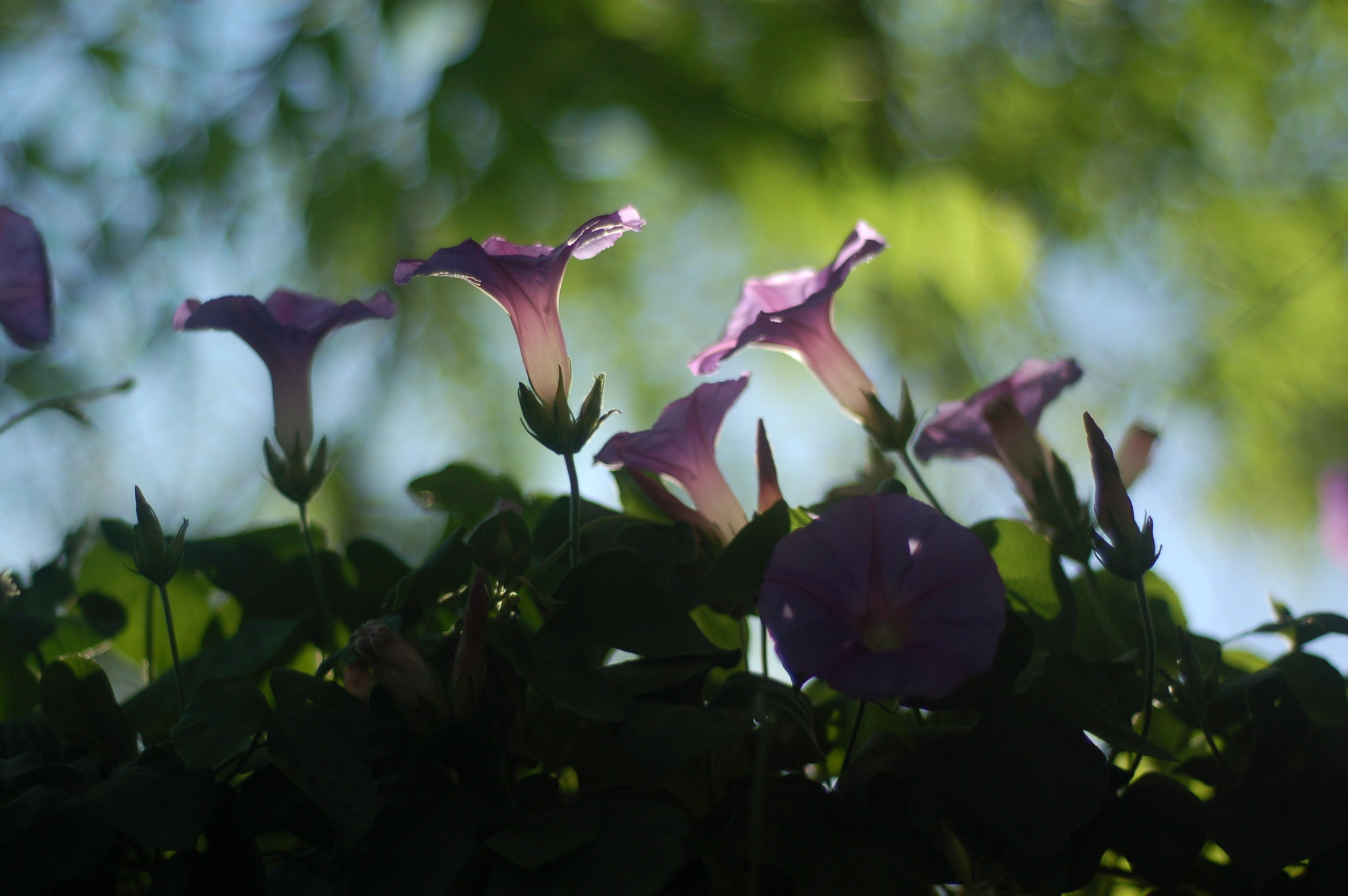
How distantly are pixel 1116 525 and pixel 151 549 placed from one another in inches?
21.5

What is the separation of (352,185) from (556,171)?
61cm

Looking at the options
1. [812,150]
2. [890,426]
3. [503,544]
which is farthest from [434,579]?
[812,150]

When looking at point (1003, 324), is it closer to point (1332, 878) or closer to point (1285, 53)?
point (1285, 53)

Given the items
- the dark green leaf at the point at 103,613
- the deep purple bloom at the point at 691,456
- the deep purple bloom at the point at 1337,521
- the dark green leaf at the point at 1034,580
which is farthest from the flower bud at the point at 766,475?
the deep purple bloom at the point at 1337,521

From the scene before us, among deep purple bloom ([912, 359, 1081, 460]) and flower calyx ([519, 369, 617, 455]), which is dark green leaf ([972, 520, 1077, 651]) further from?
flower calyx ([519, 369, 617, 455])

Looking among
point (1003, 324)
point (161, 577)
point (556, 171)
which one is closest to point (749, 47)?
point (556, 171)

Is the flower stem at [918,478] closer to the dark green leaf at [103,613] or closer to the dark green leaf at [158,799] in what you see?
the dark green leaf at [158,799]

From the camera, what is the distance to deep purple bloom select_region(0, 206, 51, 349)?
0.66 metres

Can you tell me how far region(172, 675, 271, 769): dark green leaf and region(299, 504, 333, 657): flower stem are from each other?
0.10 meters

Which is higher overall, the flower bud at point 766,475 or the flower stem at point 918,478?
the flower stem at point 918,478

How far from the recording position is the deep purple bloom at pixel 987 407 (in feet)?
2.24

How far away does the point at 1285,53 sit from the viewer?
2344 millimetres

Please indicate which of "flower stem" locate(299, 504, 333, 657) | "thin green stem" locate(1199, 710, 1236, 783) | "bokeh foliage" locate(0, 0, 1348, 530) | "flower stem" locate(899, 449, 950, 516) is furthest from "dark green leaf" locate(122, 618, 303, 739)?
"bokeh foliage" locate(0, 0, 1348, 530)

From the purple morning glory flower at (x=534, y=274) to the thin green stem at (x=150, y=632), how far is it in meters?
0.34
